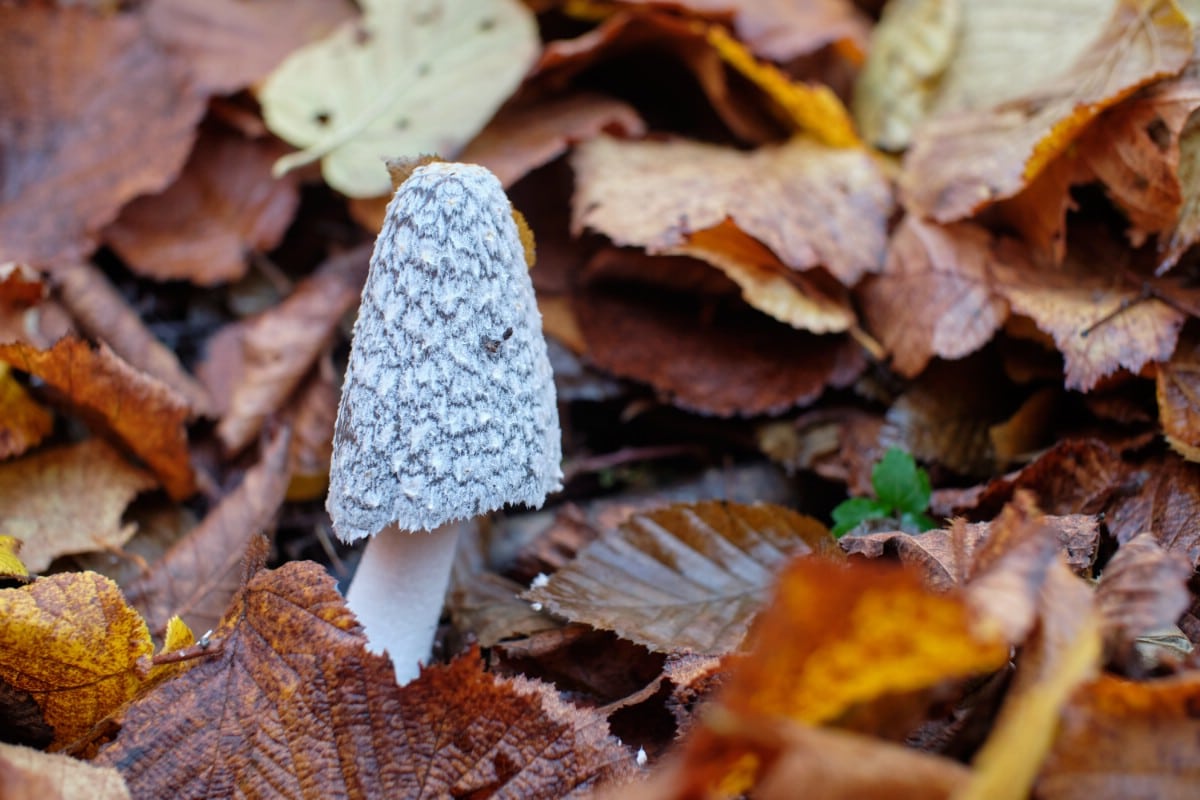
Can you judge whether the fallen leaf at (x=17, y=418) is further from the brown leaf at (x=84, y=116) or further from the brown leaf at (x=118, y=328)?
the brown leaf at (x=84, y=116)

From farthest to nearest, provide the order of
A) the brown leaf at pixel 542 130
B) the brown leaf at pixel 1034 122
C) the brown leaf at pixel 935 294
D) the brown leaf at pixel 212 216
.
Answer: the brown leaf at pixel 212 216, the brown leaf at pixel 542 130, the brown leaf at pixel 935 294, the brown leaf at pixel 1034 122

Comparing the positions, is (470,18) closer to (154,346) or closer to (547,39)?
(547,39)

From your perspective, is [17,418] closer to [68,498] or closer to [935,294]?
[68,498]

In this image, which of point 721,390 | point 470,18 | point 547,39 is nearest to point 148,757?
point 721,390

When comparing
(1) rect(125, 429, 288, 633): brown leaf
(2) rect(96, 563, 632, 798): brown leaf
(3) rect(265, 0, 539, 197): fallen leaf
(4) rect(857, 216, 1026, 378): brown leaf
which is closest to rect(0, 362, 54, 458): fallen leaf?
(1) rect(125, 429, 288, 633): brown leaf

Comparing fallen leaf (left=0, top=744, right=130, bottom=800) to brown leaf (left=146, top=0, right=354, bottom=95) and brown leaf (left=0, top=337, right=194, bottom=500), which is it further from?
brown leaf (left=146, top=0, right=354, bottom=95)

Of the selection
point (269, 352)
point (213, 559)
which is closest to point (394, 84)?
point (269, 352)

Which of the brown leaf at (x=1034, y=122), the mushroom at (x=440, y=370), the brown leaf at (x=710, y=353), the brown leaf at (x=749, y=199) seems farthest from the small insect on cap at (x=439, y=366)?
the brown leaf at (x=1034, y=122)
